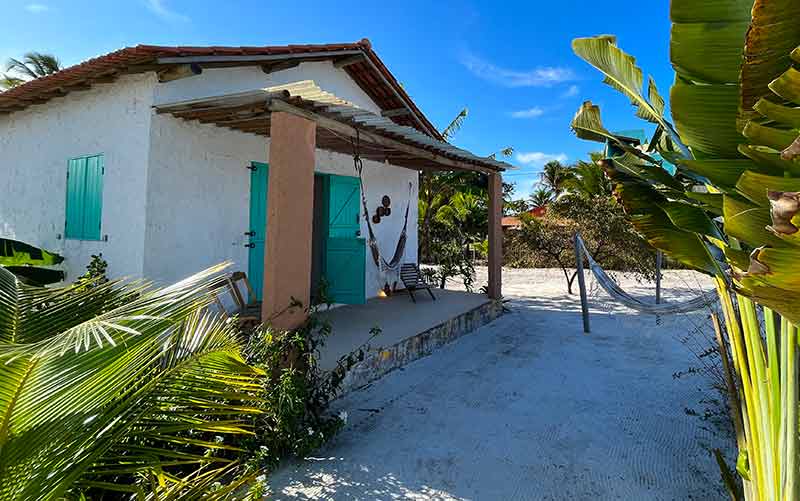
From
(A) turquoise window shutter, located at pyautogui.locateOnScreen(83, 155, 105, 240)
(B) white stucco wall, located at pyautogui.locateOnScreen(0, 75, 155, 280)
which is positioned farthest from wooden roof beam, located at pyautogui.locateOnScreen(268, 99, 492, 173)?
(A) turquoise window shutter, located at pyautogui.locateOnScreen(83, 155, 105, 240)

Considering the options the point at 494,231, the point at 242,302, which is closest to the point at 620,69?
the point at 242,302

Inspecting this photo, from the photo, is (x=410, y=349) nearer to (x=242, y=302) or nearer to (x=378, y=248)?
(x=242, y=302)

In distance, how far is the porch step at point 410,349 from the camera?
4512 millimetres

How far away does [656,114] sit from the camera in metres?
2.04

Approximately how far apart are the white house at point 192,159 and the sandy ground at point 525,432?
141 centimetres

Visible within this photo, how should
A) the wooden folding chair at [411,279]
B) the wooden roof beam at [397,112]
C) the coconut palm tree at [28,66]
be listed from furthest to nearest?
the coconut palm tree at [28,66] → the wooden roof beam at [397,112] → the wooden folding chair at [411,279]

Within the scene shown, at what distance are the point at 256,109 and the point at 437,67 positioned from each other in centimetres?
1057

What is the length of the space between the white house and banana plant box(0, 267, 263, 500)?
2.32 m

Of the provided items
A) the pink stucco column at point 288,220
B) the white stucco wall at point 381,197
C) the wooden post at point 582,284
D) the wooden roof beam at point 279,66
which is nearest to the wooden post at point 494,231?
the wooden post at point 582,284

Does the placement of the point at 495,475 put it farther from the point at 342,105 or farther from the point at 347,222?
the point at 347,222

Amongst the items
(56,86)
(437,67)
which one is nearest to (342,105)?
(56,86)

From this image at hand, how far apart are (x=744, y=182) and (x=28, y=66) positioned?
1951 cm

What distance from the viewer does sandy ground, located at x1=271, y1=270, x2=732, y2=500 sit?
110 inches

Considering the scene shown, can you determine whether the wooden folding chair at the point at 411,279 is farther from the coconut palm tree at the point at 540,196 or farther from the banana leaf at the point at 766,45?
the coconut palm tree at the point at 540,196
